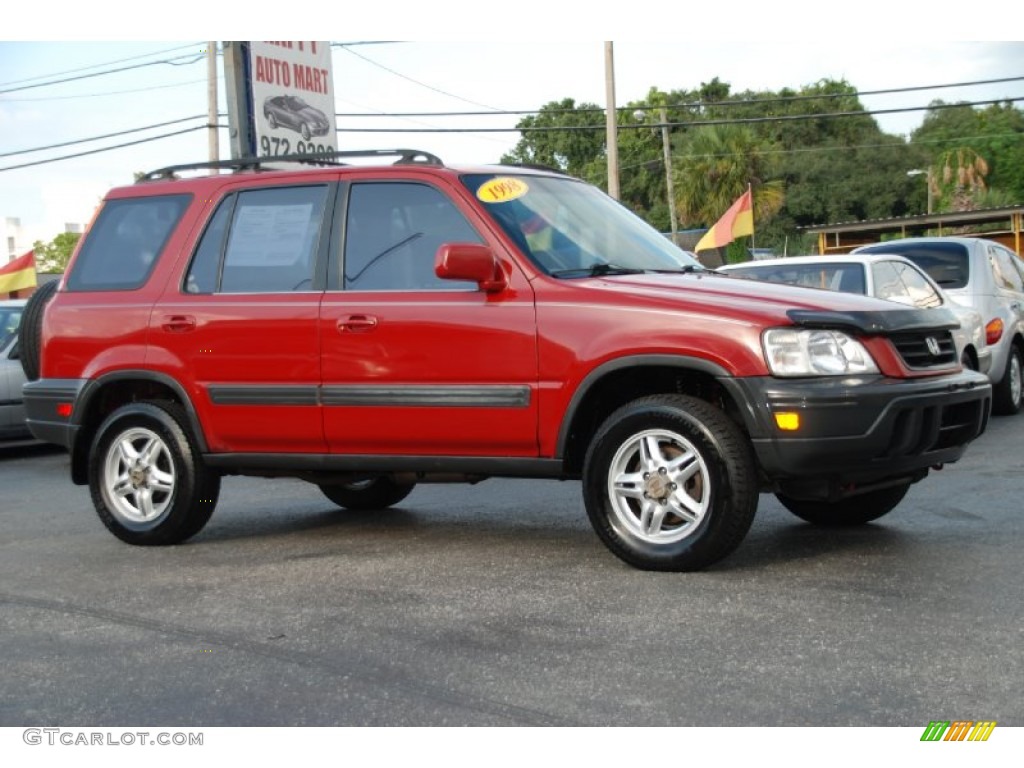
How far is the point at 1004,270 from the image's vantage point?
43.8 feet

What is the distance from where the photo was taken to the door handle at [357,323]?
6461mm

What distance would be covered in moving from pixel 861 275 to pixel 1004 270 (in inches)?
122

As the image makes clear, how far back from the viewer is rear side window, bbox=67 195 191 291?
7.36 metres

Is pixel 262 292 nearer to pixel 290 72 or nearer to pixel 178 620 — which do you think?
pixel 178 620

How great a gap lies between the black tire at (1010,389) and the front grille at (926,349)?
6802 millimetres

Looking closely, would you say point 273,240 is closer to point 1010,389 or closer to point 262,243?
point 262,243

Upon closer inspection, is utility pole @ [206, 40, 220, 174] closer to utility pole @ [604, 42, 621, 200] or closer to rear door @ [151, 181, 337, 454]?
utility pole @ [604, 42, 621, 200]

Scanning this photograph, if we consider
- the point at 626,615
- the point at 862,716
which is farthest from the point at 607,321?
the point at 862,716

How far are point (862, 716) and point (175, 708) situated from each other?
201cm

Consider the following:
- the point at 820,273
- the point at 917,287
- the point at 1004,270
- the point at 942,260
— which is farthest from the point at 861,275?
the point at 1004,270

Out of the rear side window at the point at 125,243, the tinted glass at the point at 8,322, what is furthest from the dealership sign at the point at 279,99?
the rear side window at the point at 125,243

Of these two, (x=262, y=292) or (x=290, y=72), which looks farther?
(x=290, y=72)

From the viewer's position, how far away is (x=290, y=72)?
15.4 metres

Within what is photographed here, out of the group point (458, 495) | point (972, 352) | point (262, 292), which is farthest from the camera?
point (972, 352)
